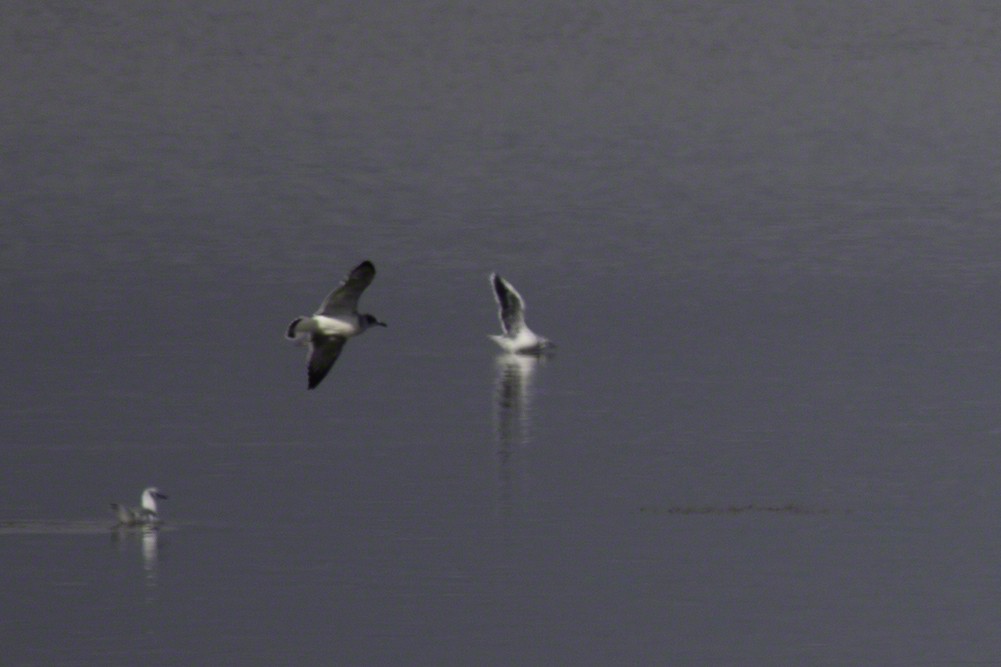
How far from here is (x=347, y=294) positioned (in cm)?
2859

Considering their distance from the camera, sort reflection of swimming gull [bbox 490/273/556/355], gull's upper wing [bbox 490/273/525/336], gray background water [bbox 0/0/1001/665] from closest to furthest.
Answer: gray background water [bbox 0/0/1001/665] → gull's upper wing [bbox 490/273/525/336] → reflection of swimming gull [bbox 490/273/556/355]

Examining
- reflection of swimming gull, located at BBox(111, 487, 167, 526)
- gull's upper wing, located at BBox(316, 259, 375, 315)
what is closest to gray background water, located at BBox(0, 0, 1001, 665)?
reflection of swimming gull, located at BBox(111, 487, 167, 526)

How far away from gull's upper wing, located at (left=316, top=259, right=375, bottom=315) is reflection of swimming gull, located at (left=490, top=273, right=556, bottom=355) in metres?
17.8

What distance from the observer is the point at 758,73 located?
11006cm

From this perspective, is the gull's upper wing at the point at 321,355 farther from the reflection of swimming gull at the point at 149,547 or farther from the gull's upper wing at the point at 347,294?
the reflection of swimming gull at the point at 149,547

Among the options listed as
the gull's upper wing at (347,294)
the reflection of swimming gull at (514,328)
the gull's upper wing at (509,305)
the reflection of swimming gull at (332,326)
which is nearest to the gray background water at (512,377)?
the reflection of swimming gull at (514,328)

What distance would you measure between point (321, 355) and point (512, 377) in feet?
57.6

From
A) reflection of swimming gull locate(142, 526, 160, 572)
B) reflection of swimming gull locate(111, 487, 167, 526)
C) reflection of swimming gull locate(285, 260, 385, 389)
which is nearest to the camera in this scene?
reflection of swimming gull locate(285, 260, 385, 389)

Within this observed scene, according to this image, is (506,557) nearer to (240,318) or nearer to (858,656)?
(858,656)

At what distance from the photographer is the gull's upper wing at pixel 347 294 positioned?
91.1 ft

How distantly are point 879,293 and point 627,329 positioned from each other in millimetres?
8181

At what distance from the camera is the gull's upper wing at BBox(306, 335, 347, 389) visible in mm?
28141

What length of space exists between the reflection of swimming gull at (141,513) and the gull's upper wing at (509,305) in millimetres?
14399

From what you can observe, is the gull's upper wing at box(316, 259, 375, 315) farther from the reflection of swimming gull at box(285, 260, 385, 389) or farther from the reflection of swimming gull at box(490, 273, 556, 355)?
the reflection of swimming gull at box(490, 273, 556, 355)
